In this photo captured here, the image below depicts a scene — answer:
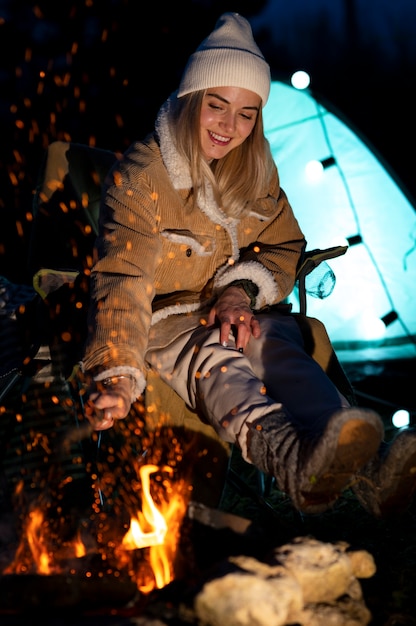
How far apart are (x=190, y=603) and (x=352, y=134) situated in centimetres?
327

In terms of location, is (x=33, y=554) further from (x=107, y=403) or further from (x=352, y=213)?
(x=352, y=213)

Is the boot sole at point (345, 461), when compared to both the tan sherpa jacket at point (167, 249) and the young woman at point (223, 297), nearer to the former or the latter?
the young woman at point (223, 297)

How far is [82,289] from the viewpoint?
8.23 feet

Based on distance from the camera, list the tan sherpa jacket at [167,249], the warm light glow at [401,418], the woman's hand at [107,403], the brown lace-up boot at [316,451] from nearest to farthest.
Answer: the brown lace-up boot at [316,451]
the woman's hand at [107,403]
the tan sherpa jacket at [167,249]
the warm light glow at [401,418]

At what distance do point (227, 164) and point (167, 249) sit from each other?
18.2 inches

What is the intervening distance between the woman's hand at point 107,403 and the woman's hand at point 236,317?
0.39m

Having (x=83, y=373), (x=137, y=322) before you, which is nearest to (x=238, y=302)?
(x=137, y=322)

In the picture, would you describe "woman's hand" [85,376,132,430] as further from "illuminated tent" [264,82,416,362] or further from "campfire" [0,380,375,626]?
"illuminated tent" [264,82,416,362]

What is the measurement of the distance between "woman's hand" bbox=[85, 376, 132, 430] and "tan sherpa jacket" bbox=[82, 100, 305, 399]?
165 mm

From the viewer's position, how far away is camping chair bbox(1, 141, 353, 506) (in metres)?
2.29

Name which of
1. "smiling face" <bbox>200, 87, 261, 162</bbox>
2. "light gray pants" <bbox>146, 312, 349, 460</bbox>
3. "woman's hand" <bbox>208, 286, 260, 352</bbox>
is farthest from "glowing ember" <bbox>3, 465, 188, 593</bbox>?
"smiling face" <bbox>200, 87, 261, 162</bbox>

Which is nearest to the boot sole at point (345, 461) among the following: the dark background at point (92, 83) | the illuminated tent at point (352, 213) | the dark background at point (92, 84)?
the illuminated tent at point (352, 213)

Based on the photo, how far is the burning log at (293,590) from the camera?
1.38m

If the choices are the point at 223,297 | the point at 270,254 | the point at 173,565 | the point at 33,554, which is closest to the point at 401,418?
the point at 270,254
